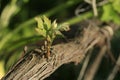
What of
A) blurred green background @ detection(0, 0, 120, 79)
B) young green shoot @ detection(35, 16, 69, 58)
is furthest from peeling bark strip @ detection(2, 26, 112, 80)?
blurred green background @ detection(0, 0, 120, 79)


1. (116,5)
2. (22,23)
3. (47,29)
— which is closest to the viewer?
(47,29)

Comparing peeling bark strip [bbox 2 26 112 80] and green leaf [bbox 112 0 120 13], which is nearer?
peeling bark strip [bbox 2 26 112 80]

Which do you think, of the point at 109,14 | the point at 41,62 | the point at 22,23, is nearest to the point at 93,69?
the point at 109,14

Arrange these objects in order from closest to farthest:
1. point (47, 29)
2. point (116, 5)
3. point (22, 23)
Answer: point (47, 29)
point (116, 5)
point (22, 23)

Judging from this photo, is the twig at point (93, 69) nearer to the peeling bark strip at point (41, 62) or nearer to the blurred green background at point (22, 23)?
the blurred green background at point (22, 23)

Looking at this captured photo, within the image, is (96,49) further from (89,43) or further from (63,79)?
(89,43)

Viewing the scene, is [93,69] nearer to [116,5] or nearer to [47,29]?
[116,5]

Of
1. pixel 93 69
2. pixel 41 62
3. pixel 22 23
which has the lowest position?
pixel 93 69

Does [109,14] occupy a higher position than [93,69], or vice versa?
[109,14]

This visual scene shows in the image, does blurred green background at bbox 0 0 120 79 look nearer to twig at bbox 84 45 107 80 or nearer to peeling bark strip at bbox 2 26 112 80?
twig at bbox 84 45 107 80

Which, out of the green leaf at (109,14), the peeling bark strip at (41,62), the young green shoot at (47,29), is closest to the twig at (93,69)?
the green leaf at (109,14)

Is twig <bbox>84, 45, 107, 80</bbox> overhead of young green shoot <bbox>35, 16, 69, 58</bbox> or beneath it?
beneath

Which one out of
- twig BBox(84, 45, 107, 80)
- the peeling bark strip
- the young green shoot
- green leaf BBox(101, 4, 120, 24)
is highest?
the young green shoot
